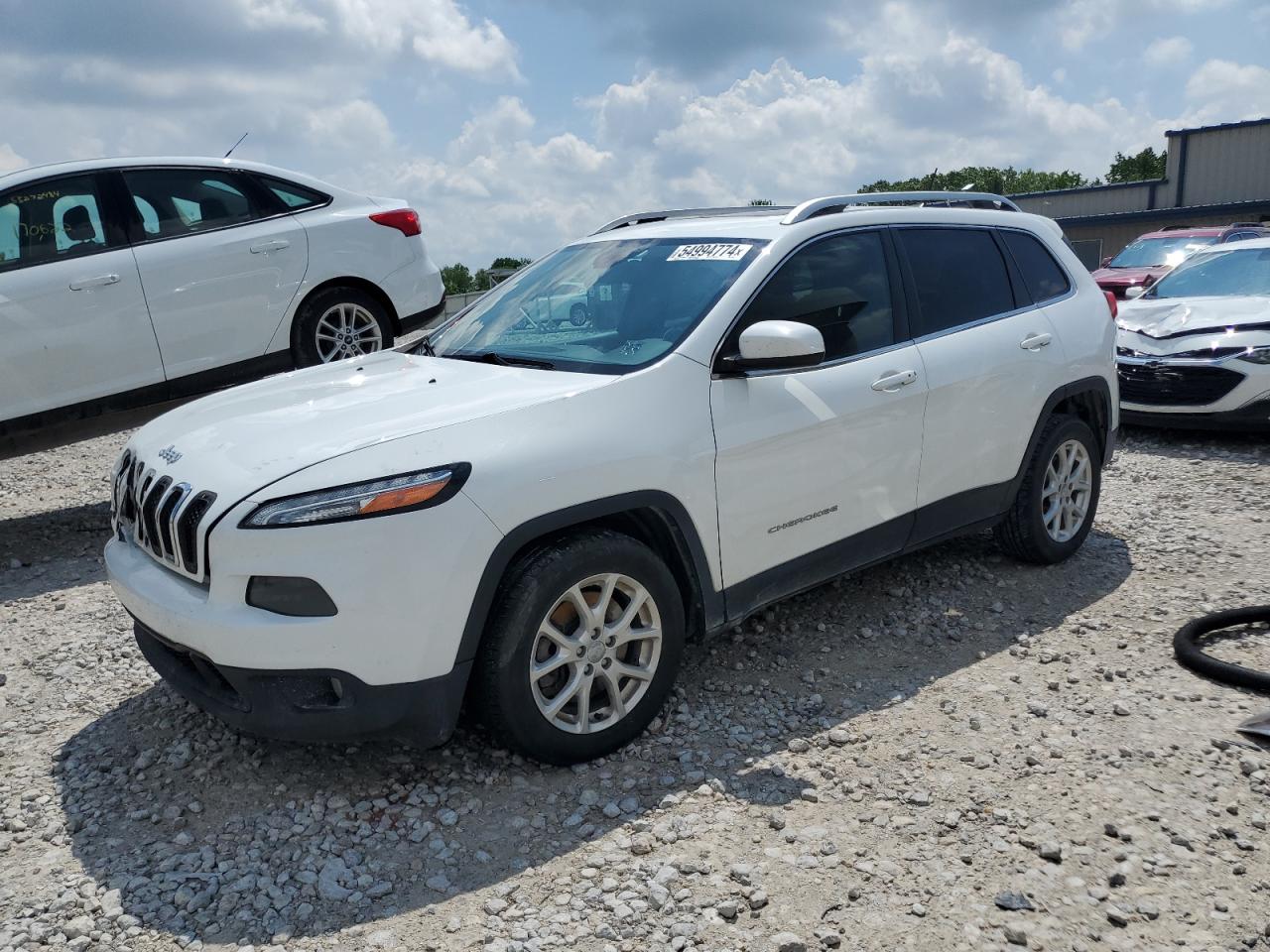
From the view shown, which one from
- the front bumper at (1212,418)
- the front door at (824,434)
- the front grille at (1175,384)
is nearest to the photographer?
the front door at (824,434)

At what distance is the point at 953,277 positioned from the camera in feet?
15.7

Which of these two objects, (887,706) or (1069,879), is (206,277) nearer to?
(887,706)

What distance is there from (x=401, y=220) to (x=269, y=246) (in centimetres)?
100

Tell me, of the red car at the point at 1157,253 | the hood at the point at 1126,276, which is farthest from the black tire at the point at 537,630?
the red car at the point at 1157,253

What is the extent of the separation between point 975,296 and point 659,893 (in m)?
3.15

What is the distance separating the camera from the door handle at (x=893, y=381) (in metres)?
4.21

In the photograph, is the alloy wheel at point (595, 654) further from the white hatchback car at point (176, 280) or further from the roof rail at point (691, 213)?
the white hatchback car at point (176, 280)

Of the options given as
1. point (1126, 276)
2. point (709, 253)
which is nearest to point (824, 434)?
point (709, 253)

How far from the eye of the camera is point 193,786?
3.51 metres

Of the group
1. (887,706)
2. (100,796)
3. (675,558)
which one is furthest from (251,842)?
(887,706)

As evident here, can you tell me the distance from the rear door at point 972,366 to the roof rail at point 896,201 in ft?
0.60

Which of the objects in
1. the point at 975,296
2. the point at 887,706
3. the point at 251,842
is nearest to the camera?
the point at 251,842

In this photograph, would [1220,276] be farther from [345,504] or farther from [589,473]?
[345,504]

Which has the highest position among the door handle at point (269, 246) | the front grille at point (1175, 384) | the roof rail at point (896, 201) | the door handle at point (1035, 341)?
the roof rail at point (896, 201)
